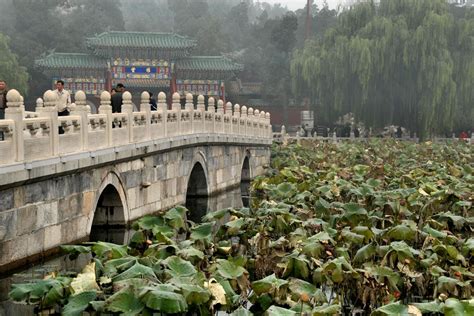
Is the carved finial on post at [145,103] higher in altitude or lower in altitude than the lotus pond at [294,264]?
higher

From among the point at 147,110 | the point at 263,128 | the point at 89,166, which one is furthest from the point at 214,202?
the point at 263,128

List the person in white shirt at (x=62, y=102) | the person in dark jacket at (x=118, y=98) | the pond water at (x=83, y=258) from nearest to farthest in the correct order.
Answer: the pond water at (x=83, y=258), the person in white shirt at (x=62, y=102), the person in dark jacket at (x=118, y=98)

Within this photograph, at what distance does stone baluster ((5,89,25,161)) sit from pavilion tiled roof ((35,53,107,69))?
30387 millimetres

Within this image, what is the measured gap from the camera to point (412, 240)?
10.7 meters

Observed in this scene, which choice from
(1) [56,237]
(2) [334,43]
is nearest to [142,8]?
(2) [334,43]

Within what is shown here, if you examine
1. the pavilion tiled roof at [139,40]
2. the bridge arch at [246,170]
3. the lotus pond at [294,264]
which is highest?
→ the pavilion tiled roof at [139,40]

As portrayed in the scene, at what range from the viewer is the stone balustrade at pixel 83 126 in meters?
9.93

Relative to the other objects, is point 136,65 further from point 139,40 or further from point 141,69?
point 139,40

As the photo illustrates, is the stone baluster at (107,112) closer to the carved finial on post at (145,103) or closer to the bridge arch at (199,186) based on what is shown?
the carved finial on post at (145,103)

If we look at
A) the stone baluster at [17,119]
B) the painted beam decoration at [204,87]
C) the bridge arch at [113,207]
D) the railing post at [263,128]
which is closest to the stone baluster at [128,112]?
the bridge arch at [113,207]

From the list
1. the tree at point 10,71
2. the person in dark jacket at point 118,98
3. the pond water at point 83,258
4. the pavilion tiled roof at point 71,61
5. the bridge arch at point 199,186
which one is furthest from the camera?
the pavilion tiled roof at point 71,61

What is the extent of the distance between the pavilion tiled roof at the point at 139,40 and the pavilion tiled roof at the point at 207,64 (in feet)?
3.25

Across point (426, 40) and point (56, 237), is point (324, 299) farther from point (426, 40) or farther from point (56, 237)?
point (426, 40)

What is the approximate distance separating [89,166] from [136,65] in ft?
96.7
